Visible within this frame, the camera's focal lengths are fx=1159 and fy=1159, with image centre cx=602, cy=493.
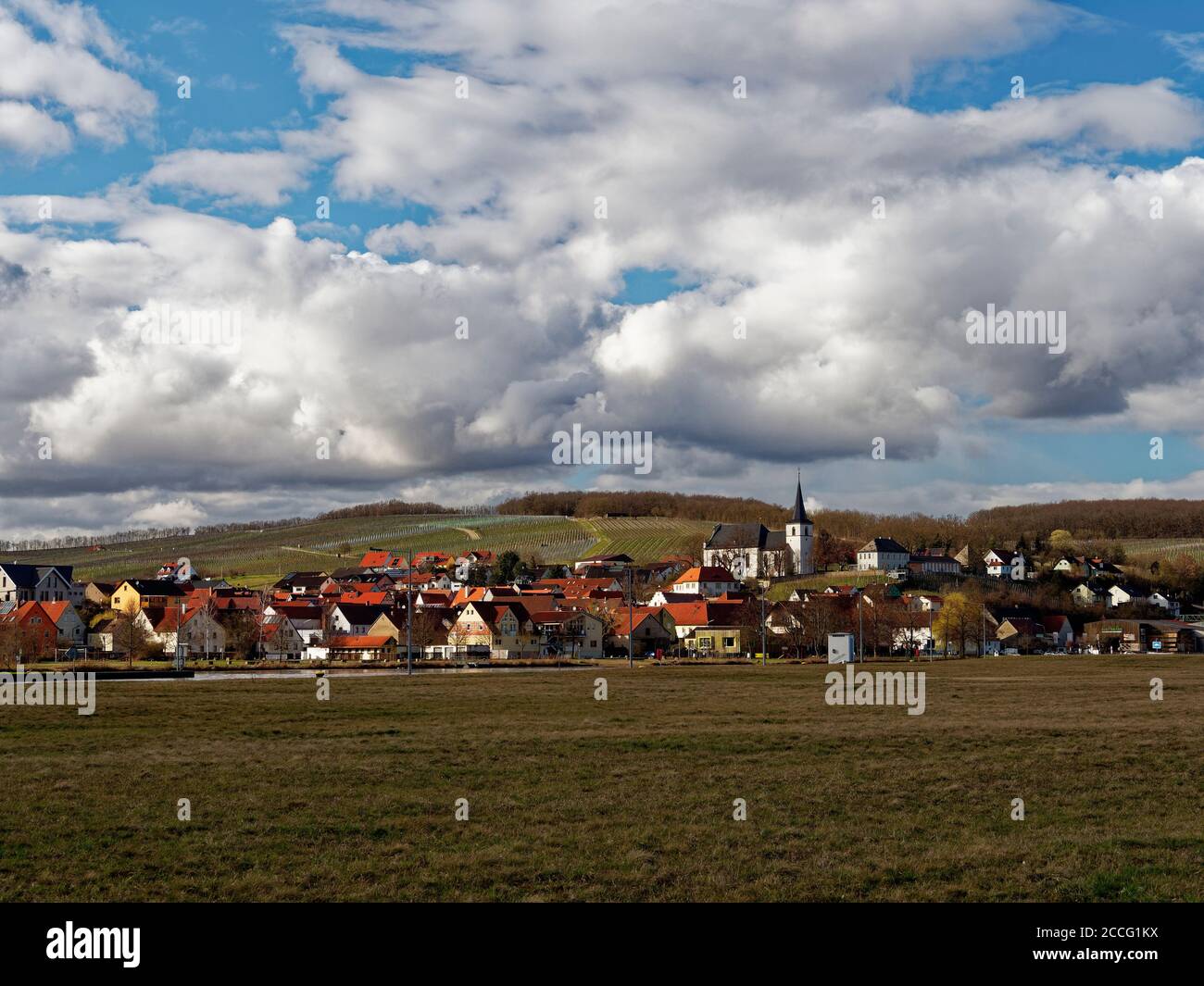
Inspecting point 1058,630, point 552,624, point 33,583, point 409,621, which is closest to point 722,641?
point 552,624

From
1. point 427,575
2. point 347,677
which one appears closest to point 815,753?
point 347,677

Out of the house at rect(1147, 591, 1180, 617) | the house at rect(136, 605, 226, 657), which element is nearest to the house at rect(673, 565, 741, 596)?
the house at rect(1147, 591, 1180, 617)

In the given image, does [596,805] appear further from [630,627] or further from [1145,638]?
[1145,638]

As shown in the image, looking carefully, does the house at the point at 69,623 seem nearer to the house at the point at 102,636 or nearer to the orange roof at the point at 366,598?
the house at the point at 102,636

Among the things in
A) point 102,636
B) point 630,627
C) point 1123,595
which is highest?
point 630,627

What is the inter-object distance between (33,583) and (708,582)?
97401 mm

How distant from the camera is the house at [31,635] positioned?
8281 cm

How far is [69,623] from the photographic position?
122m

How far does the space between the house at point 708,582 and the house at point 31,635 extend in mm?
97455

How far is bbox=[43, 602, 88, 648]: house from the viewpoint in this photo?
392 ft
